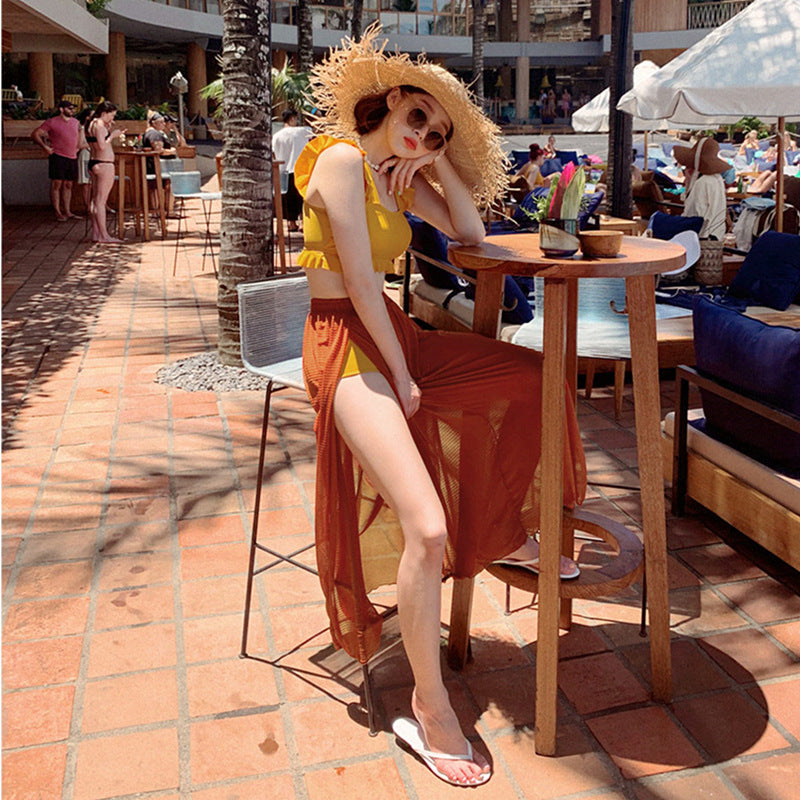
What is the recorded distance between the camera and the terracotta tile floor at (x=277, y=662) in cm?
215

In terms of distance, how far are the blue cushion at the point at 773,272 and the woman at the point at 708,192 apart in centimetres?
185

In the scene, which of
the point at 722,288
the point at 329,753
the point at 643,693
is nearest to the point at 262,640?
the point at 329,753

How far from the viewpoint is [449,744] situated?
2.14m

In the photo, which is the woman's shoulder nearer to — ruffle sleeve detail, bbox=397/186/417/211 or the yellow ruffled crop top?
the yellow ruffled crop top

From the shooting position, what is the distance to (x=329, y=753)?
222 centimetres

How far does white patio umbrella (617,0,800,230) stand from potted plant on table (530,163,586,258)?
4.18m

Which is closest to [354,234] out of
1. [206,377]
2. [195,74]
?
[206,377]

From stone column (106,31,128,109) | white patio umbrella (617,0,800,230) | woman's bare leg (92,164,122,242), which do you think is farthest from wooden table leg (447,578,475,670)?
stone column (106,31,128,109)

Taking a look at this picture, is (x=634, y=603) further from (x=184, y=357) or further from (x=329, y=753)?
(x=184, y=357)

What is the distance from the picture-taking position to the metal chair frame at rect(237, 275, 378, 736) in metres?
2.62

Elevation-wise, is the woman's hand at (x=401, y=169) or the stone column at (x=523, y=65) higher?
the stone column at (x=523, y=65)

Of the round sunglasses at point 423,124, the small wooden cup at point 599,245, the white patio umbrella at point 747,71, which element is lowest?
the small wooden cup at point 599,245

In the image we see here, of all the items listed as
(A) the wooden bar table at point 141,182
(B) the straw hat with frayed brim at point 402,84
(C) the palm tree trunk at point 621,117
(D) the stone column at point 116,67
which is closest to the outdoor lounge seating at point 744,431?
(B) the straw hat with frayed brim at point 402,84

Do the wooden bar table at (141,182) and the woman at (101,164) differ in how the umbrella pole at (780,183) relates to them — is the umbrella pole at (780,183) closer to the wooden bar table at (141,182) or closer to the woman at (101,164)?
the wooden bar table at (141,182)
